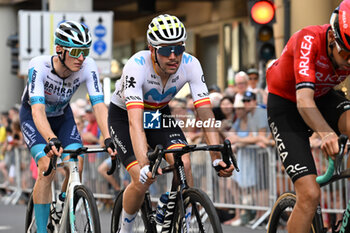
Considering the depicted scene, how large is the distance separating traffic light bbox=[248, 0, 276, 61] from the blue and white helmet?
490cm

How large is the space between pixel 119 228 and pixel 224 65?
19.7 meters

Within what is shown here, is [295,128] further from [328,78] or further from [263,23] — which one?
[263,23]

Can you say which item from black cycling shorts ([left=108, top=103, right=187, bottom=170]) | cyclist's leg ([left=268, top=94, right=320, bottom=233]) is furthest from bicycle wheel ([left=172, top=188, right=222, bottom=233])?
black cycling shorts ([left=108, top=103, right=187, bottom=170])

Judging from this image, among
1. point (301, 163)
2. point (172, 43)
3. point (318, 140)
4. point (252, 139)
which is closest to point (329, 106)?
point (301, 163)

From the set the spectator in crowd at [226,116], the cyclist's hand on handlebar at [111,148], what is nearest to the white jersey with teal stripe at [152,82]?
the cyclist's hand on handlebar at [111,148]

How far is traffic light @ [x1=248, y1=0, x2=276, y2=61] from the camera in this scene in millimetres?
12008

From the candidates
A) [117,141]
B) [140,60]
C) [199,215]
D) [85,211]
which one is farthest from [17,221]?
[199,215]

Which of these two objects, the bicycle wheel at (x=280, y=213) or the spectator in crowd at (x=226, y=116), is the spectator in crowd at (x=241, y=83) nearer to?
the spectator in crowd at (x=226, y=116)

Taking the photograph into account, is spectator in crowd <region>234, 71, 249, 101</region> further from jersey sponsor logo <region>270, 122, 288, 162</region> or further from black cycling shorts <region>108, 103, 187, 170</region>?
jersey sponsor logo <region>270, 122, 288, 162</region>

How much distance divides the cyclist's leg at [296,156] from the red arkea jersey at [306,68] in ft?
0.36

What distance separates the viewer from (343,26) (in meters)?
5.11

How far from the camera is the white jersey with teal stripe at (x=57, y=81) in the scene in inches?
305

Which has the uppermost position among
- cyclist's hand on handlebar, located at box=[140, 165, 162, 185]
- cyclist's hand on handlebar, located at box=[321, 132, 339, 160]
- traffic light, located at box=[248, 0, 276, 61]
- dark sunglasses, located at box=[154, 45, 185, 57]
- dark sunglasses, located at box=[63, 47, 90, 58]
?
traffic light, located at box=[248, 0, 276, 61]

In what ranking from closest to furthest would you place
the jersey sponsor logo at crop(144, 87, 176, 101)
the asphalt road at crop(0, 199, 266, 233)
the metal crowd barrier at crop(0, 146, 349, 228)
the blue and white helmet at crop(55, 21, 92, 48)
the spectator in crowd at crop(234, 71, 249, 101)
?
the jersey sponsor logo at crop(144, 87, 176, 101), the blue and white helmet at crop(55, 21, 92, 48), the metal crowd barrier at crop(0, 146, 349, 228), the asphalt road at crop(0, 199, 266, 233), the spectator in crowd at crop(234, 71, 249, 101)
